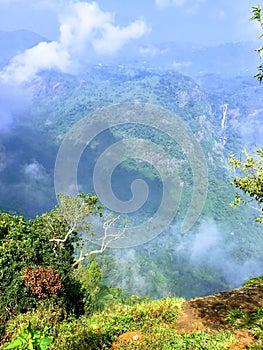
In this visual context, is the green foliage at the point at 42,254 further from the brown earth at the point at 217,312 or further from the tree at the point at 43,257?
the brown earth at the point at 217,312

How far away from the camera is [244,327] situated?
31.1 feet

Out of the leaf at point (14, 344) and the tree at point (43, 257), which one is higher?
the tree at point (43, 257)

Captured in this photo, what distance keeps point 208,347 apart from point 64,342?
11.5 feet

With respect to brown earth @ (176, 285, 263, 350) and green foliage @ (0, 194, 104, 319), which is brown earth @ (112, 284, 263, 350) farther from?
green foliage @ (0, 194, 104, 319)

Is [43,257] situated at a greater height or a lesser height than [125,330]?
greater

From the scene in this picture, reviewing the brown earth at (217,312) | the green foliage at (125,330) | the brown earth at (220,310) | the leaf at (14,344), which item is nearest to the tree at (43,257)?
the green foliage at (125,330)

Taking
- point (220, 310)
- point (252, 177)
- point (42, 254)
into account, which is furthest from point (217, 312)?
point (42, 254)

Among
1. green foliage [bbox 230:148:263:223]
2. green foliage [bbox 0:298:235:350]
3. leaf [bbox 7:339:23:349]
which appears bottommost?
leaf [bbox 7:339:23:349]

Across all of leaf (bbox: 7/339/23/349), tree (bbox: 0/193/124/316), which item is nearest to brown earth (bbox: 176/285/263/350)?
tree (bbox: 0/193/124/316)

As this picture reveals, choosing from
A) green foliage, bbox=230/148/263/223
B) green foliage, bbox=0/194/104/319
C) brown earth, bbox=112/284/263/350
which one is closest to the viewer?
brown earth, bbox=112/284/263/350

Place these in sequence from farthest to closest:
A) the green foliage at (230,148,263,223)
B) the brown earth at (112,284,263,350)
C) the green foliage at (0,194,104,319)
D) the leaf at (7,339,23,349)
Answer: the green foliage at (0,194,104,319) → the green foliage at (230,148,263,223) → the brown earth at (112,284,263,350) → the leaf at (7,339,23,349)

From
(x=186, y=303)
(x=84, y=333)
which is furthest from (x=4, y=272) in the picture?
(x=186, y=303)

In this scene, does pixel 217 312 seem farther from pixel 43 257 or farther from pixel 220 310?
pixel 43 257

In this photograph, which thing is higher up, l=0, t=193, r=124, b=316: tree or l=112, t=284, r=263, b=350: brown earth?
l=0, t=193, r=124, b=316: tree
